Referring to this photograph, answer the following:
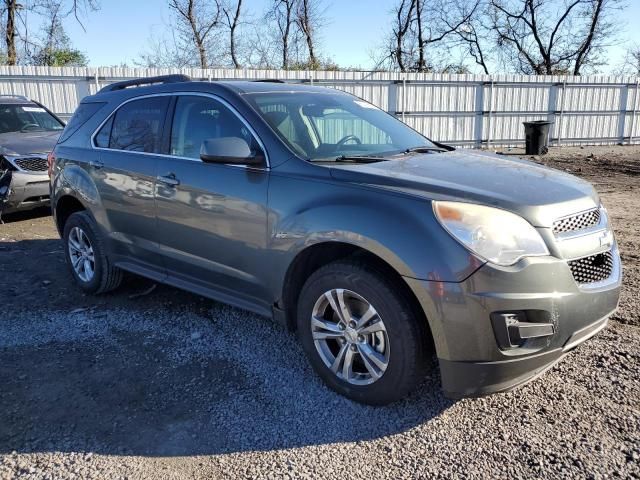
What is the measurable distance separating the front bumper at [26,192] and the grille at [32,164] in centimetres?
9

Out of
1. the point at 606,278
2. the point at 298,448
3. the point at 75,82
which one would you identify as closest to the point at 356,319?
the point at 298,448

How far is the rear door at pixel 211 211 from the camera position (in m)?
3.44

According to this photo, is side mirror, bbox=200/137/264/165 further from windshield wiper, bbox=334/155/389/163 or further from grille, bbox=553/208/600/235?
grille, bbox=553/208/600/235

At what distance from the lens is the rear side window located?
16.3 ft

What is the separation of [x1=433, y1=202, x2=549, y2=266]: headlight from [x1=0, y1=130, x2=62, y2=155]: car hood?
758cm

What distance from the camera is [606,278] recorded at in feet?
9.53

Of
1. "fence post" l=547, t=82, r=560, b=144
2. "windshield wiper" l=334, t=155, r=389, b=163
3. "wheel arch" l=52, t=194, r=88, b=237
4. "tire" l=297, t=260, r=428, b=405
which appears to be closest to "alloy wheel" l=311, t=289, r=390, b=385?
"tire" l=297, t=260, r=428, b=405

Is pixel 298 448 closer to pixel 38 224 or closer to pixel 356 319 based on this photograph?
pixel 356 319

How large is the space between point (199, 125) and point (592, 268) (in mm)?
2736

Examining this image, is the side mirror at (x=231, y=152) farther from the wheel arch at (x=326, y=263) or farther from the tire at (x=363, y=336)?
the tire at (x=363, y=336)

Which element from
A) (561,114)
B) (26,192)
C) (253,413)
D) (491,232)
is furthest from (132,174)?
(561,114)

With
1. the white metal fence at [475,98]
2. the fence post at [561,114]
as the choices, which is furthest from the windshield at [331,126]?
the fence post at [561,114]

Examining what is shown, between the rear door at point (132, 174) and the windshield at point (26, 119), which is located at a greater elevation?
the windshield at point (26, 119)

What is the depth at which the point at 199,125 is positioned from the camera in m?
3.95
